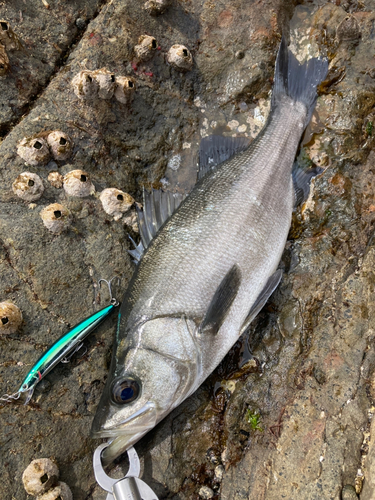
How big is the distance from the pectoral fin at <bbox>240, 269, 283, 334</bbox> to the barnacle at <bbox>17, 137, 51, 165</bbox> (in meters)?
2.40

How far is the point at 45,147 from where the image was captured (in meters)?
3.42

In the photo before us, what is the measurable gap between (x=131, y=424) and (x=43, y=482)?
770 mm

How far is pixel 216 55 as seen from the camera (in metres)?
4.23

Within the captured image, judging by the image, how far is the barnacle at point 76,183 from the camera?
11.3 ft

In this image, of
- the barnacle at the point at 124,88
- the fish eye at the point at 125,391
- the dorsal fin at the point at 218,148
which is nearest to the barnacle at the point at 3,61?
the barnacle at the point at 124,88

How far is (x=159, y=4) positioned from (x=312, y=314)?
3720 millimetres

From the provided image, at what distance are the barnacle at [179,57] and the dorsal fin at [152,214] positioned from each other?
159 centimetres

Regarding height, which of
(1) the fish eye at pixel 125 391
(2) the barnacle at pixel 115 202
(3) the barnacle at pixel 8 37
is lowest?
(1) the fish eye at pixel 125 391

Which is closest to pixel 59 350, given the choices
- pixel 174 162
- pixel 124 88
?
pixel 174 162

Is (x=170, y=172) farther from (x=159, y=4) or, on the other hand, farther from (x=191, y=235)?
(x=159, y=4)

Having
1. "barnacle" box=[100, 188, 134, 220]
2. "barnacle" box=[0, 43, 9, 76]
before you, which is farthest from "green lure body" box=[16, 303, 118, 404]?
"barnacle" box=[0, 43, 9, 76]

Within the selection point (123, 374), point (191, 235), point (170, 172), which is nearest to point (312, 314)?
point (191, 235)

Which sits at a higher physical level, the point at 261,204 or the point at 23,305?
the point at 261,204

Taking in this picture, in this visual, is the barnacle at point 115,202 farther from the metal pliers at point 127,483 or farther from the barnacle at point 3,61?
the metal pliers at point 127,483
